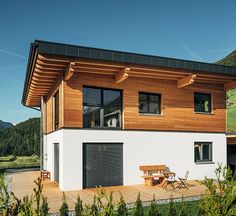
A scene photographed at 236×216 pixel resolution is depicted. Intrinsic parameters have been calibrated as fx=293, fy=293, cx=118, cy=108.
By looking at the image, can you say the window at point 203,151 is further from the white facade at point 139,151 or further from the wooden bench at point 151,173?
the wooden bench at point 151,173

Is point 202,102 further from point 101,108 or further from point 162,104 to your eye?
point 101,108

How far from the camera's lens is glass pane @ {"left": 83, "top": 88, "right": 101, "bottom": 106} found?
41.0ft

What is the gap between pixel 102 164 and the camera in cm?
1241

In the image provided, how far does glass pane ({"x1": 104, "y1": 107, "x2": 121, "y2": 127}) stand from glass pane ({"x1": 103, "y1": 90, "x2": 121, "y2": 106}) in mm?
224

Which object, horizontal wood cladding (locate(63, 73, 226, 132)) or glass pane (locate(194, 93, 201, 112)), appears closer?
horizontal wood cladding (locate(63, 73, 226, 132))

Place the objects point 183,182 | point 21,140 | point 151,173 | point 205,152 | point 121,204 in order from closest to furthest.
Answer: point 121,204 → point 183,182 → point 151,173 → point 205,152 → point 21,140

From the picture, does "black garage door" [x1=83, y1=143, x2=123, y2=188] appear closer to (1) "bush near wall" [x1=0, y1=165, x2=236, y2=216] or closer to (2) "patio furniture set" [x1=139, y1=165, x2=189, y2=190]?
(2) "patio furniture set" [x1=139, y1=165, x2=189, y2=190]

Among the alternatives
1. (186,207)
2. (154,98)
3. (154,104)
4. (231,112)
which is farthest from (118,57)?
(231,112)

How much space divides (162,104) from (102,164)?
409cm

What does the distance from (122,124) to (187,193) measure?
13.1 ft

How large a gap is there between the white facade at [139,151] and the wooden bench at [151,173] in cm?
23

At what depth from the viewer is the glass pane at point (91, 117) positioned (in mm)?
12383

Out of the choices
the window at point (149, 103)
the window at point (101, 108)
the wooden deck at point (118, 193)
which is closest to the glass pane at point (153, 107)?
the window at point (149, 103)

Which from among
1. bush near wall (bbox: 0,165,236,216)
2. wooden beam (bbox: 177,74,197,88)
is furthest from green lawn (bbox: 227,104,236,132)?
bush near wall (bbox: 0,165,236,216)
